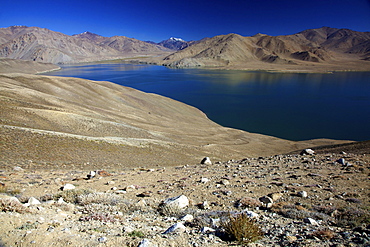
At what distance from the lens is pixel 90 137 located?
17.5m

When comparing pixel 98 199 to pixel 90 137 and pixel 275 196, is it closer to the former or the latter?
pixel 275 196

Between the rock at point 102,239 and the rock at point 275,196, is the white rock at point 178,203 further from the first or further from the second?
the rock at point 275,196

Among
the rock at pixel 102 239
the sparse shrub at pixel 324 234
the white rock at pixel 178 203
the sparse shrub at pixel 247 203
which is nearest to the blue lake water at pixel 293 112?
the sparse shrub at pixel 247 203

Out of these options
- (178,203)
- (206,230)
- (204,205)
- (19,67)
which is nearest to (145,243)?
(206,230)

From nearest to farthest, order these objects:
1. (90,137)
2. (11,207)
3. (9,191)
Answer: (11,207)
(9,191)
(90,137)

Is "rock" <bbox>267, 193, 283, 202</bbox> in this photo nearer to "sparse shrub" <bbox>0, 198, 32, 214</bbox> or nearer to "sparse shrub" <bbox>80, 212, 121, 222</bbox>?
"sparse shrub" <bbox>80, 212, 121, 222</bbox>

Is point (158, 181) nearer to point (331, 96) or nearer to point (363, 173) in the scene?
point (363, 173)

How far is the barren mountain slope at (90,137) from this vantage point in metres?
14.2

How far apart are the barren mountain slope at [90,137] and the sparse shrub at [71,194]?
21.5 ft

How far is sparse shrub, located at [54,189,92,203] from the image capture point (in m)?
7.10

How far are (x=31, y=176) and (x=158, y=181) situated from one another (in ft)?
19.1

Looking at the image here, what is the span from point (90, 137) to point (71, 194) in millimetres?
10837

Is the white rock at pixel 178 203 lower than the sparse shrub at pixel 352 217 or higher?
lower

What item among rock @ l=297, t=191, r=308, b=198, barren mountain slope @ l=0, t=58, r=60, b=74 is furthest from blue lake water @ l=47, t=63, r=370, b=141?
barren mountain slope @ l=0, t=58, r=60, b=74
